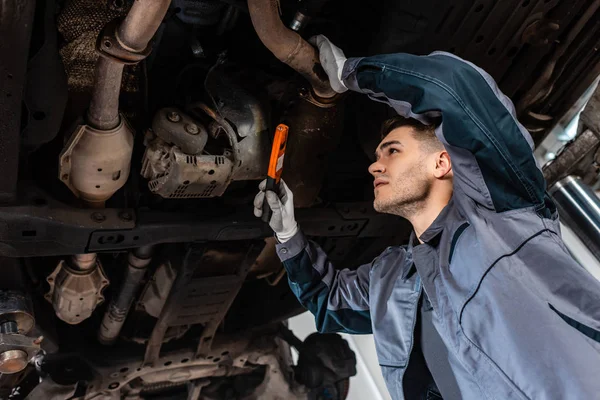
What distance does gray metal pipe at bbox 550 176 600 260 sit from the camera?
1992mm

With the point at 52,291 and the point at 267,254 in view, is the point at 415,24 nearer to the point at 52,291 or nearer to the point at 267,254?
the point at 267,254

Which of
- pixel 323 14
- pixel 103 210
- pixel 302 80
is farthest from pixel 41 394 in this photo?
pixel 323 14

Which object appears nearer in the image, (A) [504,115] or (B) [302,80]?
(A) [504,115]

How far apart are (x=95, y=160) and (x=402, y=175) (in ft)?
2.21

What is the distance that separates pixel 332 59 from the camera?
1.47 m

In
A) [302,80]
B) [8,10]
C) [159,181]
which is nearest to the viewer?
[8,10]

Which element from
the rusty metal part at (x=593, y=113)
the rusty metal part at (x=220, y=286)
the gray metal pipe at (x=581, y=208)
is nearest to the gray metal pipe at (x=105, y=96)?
the rusty metal part at (x=220, y=286)

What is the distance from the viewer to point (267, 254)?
1.91 m

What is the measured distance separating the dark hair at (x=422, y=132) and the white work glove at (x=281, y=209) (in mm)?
303

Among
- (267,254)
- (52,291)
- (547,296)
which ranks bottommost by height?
(52,291)

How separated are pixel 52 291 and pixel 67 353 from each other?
315 mm

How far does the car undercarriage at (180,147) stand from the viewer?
4.26ft

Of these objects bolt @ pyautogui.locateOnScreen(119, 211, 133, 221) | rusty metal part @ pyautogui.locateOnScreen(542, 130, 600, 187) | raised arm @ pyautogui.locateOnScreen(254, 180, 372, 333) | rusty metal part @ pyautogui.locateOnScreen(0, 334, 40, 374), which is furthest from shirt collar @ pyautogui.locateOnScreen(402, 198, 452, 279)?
rusty metal part @ pyautogui.locateOnScreen(0, 334, 40, 374)

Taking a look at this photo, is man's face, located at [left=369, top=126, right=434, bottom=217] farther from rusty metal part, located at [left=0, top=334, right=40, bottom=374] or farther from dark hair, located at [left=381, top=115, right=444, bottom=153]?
rusty metal part, located at [left=0, top=334, right=40, bottom=374]
